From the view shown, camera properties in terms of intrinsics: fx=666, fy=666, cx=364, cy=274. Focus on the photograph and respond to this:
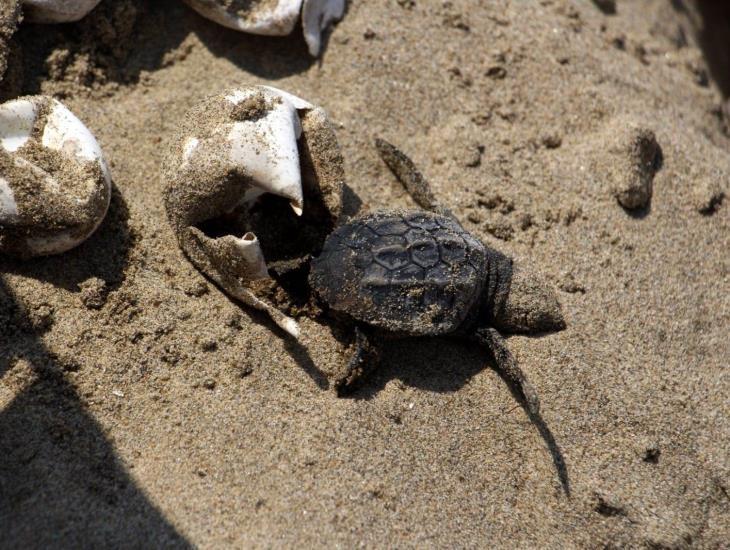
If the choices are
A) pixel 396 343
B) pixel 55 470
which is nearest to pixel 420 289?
pixel 396 343

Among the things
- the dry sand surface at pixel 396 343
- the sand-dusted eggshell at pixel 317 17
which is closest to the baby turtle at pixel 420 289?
the dry sand surface at pixel 396 343

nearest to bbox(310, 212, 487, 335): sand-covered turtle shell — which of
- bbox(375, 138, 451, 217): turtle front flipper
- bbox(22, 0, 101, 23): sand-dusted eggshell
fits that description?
bbox(375, 138, 451, 217): turtle front flipper

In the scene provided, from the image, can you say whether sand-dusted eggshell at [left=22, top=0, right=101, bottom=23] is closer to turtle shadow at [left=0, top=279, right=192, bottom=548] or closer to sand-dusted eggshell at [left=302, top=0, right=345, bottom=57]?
sand-dusted eggshell at [left=302, top=0, right=345, bottom=57]

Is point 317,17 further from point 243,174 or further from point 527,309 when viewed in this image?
point 527,309

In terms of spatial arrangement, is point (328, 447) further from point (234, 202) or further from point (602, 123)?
point (602, 123)

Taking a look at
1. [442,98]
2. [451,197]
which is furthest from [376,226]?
[442,98]
